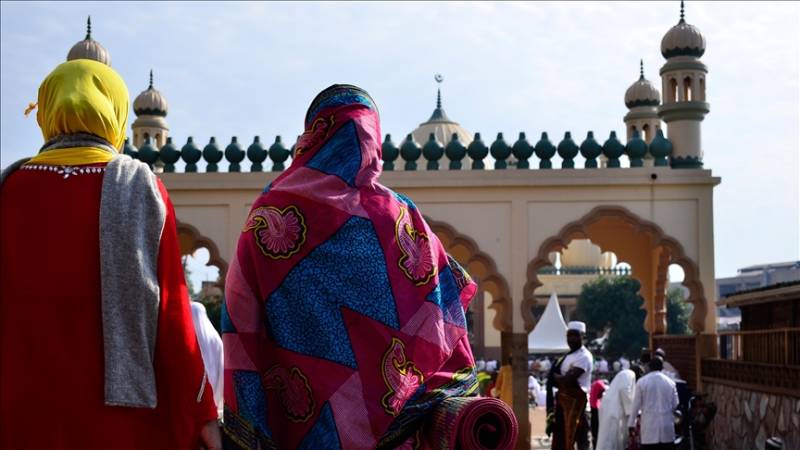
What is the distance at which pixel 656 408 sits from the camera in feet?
32.3

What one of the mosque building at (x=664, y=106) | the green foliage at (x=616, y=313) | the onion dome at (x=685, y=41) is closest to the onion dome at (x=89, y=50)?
the mosque building at (x=664, y=106)

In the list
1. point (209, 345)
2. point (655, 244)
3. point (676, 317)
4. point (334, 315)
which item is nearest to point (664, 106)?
point (655, 244)

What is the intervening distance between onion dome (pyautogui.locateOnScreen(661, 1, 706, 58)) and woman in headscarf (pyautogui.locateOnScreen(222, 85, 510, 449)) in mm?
9435

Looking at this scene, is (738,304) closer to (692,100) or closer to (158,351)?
(692,100)

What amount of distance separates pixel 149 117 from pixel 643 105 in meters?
6.15

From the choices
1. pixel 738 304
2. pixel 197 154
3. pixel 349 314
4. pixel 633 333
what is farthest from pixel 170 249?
pixel 633 333

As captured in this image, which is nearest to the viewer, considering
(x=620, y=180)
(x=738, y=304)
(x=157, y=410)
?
(x=157, y=410)

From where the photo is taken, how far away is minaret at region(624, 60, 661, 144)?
15539 mm

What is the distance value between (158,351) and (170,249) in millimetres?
254

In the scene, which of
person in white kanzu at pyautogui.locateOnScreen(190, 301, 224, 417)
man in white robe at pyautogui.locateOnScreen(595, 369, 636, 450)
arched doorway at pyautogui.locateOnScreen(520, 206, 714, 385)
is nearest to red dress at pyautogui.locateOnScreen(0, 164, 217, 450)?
person in white kanzu at pyautogui.locateOnScreen(190, 301, 224, 417)

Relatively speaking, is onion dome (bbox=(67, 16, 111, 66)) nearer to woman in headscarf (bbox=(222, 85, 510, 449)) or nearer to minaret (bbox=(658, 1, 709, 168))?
minaret (bbox=(658, 1, 709, 168))

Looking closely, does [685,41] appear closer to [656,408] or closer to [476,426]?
[656,408]

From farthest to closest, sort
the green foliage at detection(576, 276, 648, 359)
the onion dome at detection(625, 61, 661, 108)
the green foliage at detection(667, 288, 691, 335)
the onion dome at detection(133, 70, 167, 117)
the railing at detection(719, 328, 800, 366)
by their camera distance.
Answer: the green foliage at detection(667, 288, 691, 335)
the green foliage at detection(576, 276, 648, 359)
the onion dome at detection(625, 61, 661, 108)
the onion dome at detection(133, 70, 167, 117)
the railing at detection(719, 328, 800, 366)

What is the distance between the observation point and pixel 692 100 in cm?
1234
